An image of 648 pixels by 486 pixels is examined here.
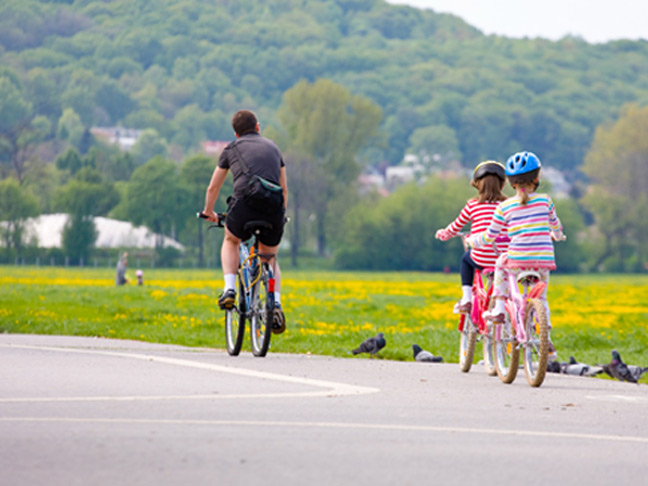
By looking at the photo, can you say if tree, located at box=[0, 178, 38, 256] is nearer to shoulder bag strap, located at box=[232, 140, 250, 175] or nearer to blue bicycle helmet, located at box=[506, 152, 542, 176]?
shoulder bag strap, located at box=[232, 140, 250, 175]

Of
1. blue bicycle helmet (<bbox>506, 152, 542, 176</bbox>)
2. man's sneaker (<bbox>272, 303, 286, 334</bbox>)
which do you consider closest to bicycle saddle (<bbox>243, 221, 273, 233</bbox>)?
man's sneaker (<bbox>272, 303, 286, 334</bbox>)

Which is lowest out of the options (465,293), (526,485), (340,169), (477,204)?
(526,485)

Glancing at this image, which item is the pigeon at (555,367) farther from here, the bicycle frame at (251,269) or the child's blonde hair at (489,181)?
the bicycle frame at (251,269)

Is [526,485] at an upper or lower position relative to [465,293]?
lower

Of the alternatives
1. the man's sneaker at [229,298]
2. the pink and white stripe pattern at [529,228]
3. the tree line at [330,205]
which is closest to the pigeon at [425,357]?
the man's sneaker at [229,298]

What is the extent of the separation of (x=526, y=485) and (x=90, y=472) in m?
1.74

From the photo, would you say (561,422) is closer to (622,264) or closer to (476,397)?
(476,397)

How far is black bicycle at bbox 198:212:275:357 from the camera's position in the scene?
34.1ft

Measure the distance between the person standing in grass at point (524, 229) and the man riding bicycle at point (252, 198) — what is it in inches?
74.6

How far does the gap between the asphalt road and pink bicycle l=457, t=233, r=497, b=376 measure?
0.68ft

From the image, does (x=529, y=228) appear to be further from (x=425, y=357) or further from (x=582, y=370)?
(x=425, y=357)

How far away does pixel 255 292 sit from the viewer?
34.7 feet

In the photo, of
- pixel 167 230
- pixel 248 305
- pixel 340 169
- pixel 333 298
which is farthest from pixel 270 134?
pixel 248 305

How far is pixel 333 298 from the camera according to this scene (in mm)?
31344
